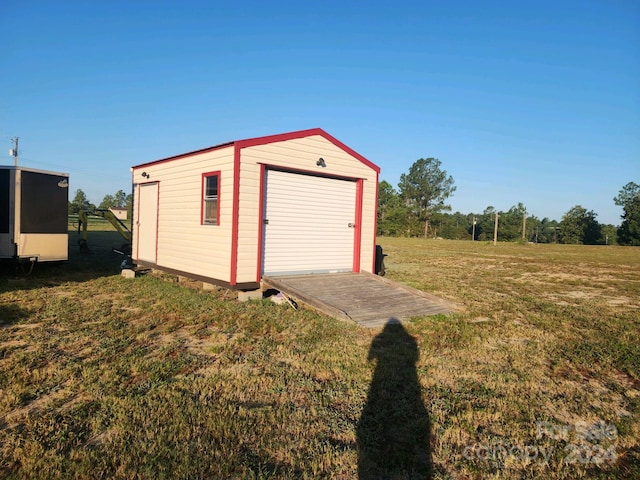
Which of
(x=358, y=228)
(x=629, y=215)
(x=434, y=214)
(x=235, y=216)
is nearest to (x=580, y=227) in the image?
(x=629, y=215)

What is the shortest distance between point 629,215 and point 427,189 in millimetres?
36731

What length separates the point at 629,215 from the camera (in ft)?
232

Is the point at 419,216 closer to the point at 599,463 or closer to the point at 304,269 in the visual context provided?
the point at 304,269

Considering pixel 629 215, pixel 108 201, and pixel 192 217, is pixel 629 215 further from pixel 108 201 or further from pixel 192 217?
pixel 108 201

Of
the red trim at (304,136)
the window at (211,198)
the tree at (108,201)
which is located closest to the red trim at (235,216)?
the red trim at (304,136)

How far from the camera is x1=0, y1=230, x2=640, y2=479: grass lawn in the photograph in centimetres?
279

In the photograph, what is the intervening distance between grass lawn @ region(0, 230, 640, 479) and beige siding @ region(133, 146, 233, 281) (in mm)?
1702

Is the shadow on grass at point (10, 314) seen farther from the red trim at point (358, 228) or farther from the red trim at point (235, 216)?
the red trim at point (358, 228)

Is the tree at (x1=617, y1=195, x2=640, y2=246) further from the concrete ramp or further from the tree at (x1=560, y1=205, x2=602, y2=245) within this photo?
the concrete ramp

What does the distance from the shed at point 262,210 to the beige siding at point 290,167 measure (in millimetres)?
22

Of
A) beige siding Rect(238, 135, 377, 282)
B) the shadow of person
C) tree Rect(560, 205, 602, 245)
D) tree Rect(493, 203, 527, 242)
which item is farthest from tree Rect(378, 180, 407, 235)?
the shadow of person

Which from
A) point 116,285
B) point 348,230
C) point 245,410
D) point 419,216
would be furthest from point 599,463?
point 419,216

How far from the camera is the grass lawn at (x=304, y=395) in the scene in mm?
2787

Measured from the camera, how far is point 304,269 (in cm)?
958
